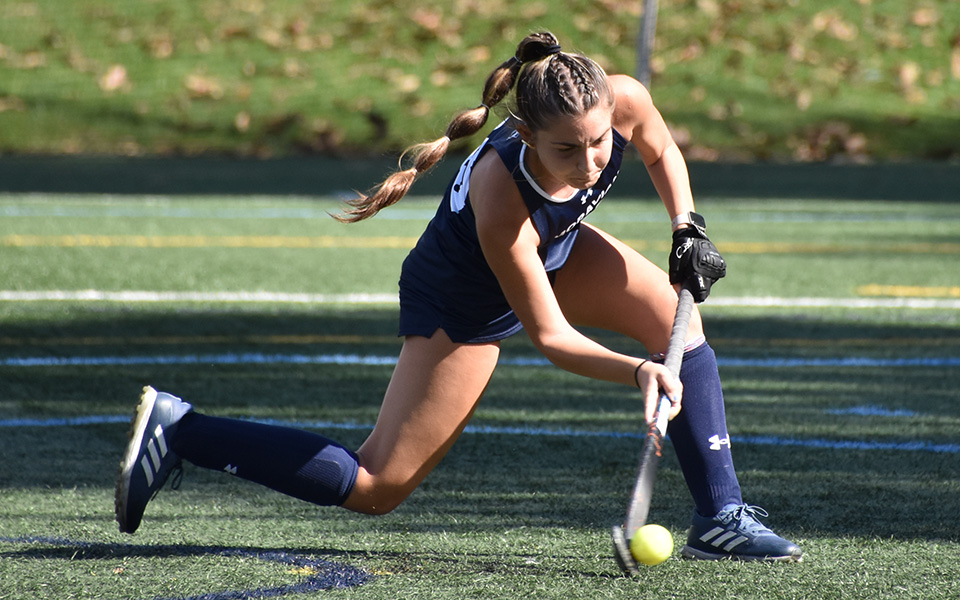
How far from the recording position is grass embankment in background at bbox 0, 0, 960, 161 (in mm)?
16500

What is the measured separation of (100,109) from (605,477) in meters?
14.4

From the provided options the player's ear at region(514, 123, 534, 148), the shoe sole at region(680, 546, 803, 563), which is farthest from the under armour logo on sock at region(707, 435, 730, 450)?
the player's ear at region(514, 123, 534, 148)

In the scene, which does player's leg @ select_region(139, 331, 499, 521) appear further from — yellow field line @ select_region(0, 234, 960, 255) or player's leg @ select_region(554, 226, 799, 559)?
yellow field line @ select_region(0, 234, 960, 255)

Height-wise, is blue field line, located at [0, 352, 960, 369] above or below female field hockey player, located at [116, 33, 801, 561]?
below

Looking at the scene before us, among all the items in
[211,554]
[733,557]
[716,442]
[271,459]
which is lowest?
[211,554]

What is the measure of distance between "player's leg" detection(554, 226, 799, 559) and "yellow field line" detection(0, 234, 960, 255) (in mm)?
5880

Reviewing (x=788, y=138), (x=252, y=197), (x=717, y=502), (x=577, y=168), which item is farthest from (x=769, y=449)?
(x=788, y=138)

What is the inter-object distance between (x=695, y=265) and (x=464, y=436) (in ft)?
4.91

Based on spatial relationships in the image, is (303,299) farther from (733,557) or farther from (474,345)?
(733,557)

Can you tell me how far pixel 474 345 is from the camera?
3.47 metres

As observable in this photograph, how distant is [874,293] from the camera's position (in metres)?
7.91

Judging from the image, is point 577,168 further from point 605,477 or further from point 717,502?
point 605,477

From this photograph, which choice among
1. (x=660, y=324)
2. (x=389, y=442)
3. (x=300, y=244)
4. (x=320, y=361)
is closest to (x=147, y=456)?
(x=389, y=442)

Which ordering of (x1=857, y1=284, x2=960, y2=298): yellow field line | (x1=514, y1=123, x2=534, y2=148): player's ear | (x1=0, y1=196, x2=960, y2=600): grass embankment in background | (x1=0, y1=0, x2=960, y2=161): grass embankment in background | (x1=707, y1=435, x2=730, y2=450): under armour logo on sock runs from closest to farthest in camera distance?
(x1=514, y1=123, x2=534, y2=148): player's ear < (x1=0, y1=196, x2=960, y2=600): grass embankment in background < (x1=707, y1=435, x2=730, y2=450): under armour logo on sock < (x1=857, y1=284, x2=960, y2=298): yellow field line < (x1=0, y1=0, x2=960, y2=161): grass embankment in background
